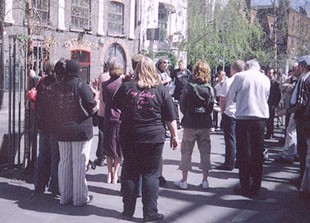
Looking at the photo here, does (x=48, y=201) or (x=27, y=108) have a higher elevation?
(x=27, y=108)

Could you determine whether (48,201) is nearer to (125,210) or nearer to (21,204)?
(21,204)

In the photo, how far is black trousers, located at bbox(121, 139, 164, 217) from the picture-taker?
5023 mm

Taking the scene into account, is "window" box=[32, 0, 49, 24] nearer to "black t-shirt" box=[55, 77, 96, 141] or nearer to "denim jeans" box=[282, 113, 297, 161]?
"black t-shirt" box=[55, 77, 96, 141]

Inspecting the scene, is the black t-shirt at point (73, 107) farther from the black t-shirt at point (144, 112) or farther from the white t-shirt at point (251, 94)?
the white t-shirt at point (251, 94)

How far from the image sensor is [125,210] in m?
5.18

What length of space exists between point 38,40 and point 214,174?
365 cm

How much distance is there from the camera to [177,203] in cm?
591

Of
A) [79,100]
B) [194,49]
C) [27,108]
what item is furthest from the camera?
[194,49]

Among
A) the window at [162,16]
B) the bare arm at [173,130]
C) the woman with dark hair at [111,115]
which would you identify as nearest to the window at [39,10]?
the woman with dark hair at [111,115]

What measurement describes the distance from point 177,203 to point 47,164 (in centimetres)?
181

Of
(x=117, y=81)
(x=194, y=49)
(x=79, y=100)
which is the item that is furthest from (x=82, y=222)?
(x=194, y=49)

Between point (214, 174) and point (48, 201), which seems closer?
point (48, 201)

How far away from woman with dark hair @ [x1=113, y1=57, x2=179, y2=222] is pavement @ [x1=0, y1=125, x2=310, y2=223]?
328mm

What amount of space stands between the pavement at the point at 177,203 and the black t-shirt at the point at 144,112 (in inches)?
39.4
